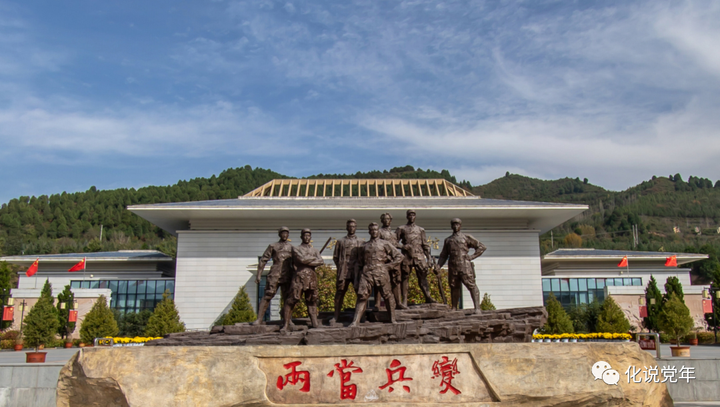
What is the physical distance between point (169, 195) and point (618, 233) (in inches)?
2379

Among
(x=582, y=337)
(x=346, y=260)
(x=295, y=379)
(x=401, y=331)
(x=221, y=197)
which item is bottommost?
(x=582, y=337)

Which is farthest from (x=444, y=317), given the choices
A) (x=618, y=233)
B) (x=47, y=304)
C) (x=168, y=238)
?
(x=618, y=233)

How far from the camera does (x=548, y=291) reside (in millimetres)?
26562

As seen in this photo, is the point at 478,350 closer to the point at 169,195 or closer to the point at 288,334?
the point at 288,334

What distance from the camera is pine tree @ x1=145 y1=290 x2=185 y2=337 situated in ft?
67.5

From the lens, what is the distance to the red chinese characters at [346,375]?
6.83 m

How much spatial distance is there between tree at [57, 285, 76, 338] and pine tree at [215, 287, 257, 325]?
7.13 meters

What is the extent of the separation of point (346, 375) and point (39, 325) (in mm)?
16693

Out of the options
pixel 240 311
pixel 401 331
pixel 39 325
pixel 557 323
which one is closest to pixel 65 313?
pixel 39 325

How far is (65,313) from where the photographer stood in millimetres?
23641

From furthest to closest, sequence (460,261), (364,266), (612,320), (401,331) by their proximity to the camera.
A: (612,320) → (460,261) → (364,266) → (401,331)

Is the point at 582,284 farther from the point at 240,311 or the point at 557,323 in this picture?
the point at 240,311

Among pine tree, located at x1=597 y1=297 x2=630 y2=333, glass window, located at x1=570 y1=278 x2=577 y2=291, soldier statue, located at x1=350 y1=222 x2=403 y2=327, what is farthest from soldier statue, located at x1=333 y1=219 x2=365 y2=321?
glass window, located at x1=570 y1=278 x2=577 y2=291

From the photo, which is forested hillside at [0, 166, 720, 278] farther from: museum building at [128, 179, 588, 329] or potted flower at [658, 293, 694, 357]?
potted flower at [658, 293, 694, 357]
